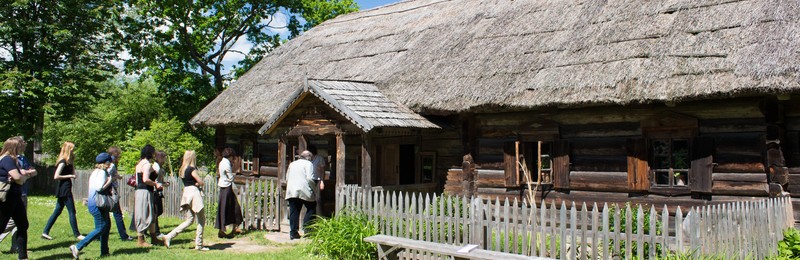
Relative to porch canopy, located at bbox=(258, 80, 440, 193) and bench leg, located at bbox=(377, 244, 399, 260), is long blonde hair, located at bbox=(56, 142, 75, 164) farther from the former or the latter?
bench leg, located at bbox=(377, 244, 399, 260)

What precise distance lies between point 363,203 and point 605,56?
4873mm

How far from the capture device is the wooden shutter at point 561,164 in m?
11.8

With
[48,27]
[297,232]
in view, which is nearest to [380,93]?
[297,232]

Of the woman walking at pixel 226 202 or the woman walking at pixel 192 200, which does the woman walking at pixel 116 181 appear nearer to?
the woman walking at pixel 192 200

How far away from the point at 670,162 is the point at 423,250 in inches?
184

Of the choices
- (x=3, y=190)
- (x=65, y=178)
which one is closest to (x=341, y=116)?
(x=65, y=178)

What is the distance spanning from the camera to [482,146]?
43.1ft

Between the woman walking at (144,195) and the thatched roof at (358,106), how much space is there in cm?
257

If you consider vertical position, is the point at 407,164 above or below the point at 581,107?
below

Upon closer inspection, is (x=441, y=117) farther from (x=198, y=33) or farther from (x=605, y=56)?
(x=198, y=33)

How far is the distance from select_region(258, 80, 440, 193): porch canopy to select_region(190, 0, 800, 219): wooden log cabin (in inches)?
1.2

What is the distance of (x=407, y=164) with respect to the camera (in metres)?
16.1

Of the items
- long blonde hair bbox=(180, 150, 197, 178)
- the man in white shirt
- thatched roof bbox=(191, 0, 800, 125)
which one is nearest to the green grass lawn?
the man in white shirt

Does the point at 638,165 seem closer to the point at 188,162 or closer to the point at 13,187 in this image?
the point at 188,162
